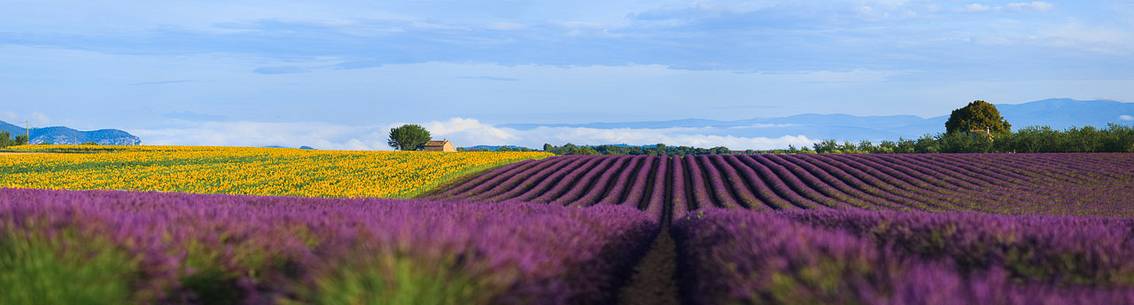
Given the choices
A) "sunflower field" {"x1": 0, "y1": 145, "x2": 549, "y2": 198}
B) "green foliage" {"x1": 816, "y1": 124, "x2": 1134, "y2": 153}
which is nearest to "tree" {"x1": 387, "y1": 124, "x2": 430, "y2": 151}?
"sunflower field" {"x1": 0, "y1": 145, "x2": 549, "y2": 198}

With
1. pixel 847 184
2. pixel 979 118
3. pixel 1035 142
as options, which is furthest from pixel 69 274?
pixel 979 118

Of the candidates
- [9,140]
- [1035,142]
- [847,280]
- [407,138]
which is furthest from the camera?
[407,138]

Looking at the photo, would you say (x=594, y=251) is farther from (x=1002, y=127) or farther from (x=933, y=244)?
(x=1002, y=127)

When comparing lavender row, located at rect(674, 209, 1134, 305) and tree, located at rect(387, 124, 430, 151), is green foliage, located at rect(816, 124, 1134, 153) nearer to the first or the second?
lavender row, located at rect(674, 209, 1134, 305)

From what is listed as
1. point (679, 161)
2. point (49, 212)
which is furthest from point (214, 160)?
point (49, 212)

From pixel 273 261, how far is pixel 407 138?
117612 millimetres

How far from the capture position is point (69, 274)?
6.05 meters

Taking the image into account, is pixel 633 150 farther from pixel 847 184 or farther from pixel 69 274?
pixel 69 274

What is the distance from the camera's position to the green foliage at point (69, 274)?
599 centimetres

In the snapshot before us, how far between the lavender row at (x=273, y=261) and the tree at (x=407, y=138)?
11526 cm

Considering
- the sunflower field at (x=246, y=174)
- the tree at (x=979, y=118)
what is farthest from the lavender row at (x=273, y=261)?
the tree at (x=979, y=118)

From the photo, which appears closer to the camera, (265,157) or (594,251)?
(594,251)

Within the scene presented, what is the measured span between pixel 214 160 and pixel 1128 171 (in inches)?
1914

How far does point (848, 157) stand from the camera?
151 feet
